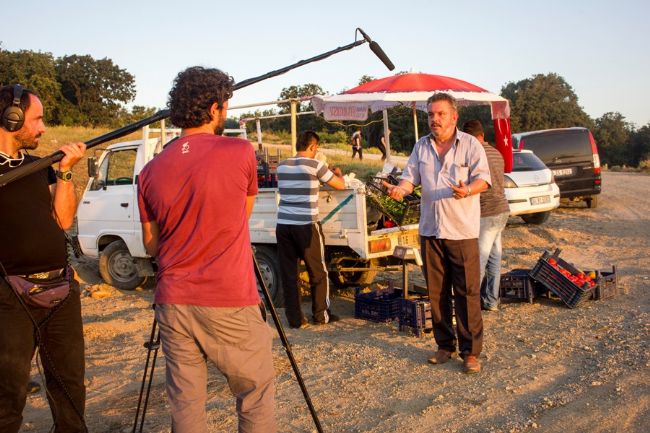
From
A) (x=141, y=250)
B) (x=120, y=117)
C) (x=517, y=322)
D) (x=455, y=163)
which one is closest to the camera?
(x=455, y=163)

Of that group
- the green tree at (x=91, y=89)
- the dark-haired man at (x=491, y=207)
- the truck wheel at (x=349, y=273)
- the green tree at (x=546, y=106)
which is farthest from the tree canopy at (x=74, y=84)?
the dark-haired man at (x=491, y=207)

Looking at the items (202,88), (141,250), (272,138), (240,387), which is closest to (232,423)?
(240,387)

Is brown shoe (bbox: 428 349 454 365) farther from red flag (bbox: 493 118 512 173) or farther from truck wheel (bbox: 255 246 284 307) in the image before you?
red flag (bbox: 493 118 512 173)

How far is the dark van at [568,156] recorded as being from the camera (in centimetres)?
1681

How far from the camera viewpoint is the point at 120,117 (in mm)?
47000

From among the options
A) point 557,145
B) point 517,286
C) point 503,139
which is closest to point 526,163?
point 557,145

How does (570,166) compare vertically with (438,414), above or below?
above

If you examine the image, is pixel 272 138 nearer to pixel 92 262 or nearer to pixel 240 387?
pixel 92 262

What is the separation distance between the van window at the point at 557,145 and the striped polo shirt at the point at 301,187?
35.3ft

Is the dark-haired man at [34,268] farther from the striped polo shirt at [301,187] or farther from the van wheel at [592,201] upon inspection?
the van wheel at [592,201]

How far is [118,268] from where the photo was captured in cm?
1012

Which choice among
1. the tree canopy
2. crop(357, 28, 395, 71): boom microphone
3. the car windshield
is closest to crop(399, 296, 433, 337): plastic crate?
crop(357, 28, 395, 71): boom microphone

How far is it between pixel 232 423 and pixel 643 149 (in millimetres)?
55765

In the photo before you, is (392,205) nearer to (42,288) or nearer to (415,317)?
(415,317)
